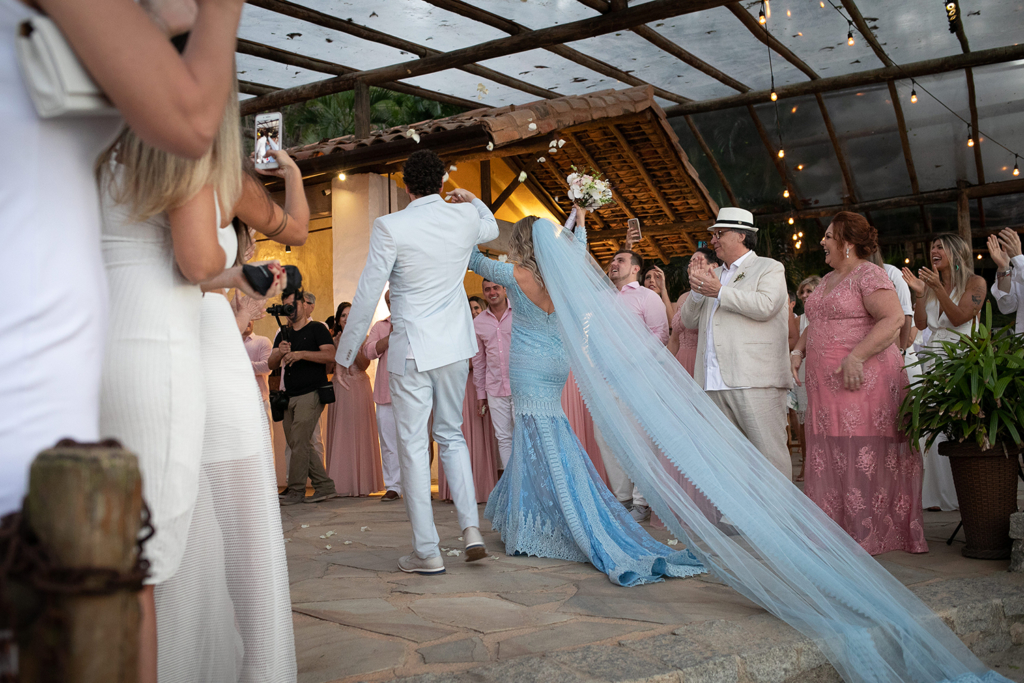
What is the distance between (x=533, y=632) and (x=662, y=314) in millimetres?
3979

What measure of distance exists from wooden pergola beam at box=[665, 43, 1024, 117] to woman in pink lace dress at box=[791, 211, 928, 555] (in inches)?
278

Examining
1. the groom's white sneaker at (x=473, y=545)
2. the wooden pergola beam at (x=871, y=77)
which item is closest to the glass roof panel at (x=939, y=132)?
the wooden pergola beam at (x=871, y=77)

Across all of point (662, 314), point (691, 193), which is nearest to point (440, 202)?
point (662, 314)

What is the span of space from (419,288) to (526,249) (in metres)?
0.67

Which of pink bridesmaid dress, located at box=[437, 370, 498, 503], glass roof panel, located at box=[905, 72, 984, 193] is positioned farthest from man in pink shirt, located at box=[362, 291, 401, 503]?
glass roof panel, located at box=[905, 72, 984, 193]

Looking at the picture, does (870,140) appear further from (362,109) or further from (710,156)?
(362,109)

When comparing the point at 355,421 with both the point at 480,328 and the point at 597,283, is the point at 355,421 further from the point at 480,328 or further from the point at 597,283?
the point at 597,283

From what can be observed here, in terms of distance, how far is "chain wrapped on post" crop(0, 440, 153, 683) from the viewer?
0.93 m

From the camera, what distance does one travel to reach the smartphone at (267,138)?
257 centimetres

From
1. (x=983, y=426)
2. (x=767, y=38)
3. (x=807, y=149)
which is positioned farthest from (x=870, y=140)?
(x=983, y=426)

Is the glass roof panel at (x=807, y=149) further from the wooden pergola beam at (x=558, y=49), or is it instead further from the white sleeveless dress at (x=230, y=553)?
the white sleeveless dress at (x=230, y=553)

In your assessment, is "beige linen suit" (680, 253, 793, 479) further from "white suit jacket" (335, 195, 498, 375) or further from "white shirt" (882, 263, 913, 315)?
"white suit jacket" (335, 195, 498, 375)

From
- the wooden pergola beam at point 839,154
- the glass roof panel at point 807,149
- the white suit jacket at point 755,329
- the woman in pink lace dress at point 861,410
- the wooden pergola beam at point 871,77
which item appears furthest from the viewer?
the glass roof panel at point 807,149

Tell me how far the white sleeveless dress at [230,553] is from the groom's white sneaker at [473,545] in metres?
2.17
